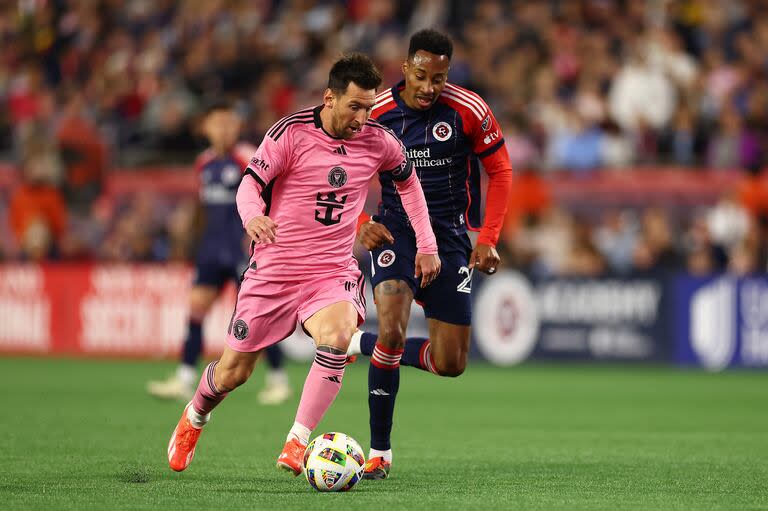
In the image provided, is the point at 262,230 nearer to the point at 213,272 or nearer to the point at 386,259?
the point at 386,259

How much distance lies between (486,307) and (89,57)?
10.1m

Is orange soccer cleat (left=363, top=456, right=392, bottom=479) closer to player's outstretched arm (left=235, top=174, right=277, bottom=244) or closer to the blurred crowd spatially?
player's outstretched arm (left=235, top=174, right=277, bottom=244)

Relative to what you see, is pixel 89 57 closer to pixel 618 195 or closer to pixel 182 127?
pixel 182 127

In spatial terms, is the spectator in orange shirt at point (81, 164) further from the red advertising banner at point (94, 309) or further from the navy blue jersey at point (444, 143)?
the navy blue jersey at point (444, 143)

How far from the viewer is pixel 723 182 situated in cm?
1731

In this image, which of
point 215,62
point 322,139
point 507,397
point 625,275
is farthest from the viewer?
point 215,62

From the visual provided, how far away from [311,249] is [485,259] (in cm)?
129

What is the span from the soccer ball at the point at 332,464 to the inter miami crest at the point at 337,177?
135cm

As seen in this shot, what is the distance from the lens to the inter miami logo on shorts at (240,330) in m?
7.27

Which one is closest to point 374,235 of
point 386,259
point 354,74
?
point 386,259

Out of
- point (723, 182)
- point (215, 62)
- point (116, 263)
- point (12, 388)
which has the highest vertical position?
point (215, 62)

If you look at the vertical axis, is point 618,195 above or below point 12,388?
A: above

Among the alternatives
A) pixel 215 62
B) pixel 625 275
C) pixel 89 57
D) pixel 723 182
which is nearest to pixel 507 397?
pixel 625 275

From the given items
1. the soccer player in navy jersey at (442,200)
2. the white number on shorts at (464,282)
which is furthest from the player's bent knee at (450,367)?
the white number on shorts at (464,282)
